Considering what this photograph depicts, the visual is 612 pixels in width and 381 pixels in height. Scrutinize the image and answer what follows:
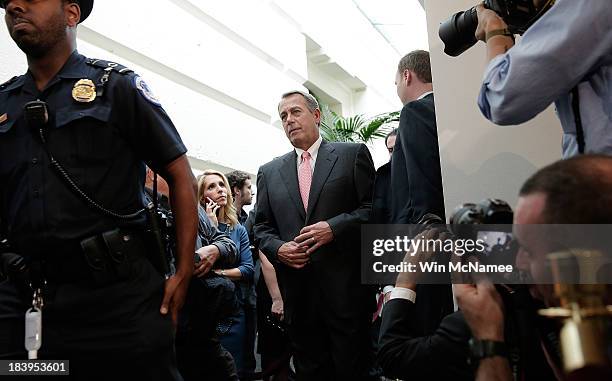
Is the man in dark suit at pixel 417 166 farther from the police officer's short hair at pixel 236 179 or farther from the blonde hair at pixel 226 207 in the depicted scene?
the police officer's short hair at pixel 236 179

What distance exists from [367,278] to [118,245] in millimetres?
1349

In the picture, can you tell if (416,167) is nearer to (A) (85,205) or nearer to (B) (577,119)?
(B) (577,119)

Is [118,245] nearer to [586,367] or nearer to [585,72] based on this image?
[585,72]

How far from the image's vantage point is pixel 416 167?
2.34 meters

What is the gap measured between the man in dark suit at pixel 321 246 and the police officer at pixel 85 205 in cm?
119

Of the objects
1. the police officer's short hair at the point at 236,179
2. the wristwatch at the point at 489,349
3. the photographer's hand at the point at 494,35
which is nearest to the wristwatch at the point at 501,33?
the photographer's hand at the point at 494,35

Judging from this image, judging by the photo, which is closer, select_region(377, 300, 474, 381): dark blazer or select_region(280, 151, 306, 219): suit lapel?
select_region(377, 300, 474, 381): dark blazer

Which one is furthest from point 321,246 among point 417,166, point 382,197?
point 417,166

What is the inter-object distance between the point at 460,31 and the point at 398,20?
25.0ft

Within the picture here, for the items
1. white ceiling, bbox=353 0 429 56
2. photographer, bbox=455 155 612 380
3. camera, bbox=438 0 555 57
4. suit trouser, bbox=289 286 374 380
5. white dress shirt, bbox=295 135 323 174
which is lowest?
suit trouser, bbox=289 286 374 380

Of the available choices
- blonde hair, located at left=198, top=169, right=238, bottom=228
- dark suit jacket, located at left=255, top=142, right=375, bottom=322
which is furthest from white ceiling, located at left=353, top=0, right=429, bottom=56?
dark suit jacket, located at left=255, top=142, right=375, bottom=322

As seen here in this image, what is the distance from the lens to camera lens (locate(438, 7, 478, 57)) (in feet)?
5.75

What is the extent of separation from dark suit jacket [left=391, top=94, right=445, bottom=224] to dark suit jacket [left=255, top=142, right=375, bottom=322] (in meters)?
0.46

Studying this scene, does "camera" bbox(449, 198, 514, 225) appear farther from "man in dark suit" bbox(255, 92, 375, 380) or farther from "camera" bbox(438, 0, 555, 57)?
"man in dark suit" bbox(255, 92, 375, 380)
